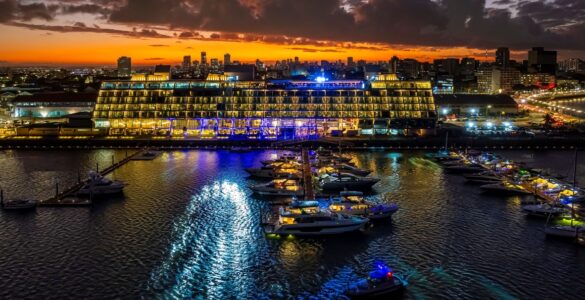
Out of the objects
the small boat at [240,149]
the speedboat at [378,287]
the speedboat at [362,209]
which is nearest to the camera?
the speedboat at [378,287]

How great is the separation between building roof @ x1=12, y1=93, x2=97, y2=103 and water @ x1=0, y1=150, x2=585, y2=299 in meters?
43.7

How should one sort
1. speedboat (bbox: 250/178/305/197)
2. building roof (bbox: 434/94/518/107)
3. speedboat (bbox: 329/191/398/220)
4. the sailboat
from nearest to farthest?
the sailboat < speedboat (bbox: 329/191/398/220) < speedboat (bbox: 250/178/305/197) < building roof (bbox: 434/94/518/107)

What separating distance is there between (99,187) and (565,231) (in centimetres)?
2911

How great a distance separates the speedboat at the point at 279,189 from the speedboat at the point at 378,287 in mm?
15568

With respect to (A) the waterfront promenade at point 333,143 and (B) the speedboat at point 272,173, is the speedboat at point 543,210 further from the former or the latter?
(A) the waterfront promenade at point 333,143

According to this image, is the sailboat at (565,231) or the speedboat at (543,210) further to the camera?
the speedboat at (543,210)

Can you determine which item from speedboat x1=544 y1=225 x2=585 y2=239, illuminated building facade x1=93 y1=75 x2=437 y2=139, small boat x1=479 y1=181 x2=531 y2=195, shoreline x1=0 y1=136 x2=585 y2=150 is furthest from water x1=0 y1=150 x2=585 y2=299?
illuminated building facade x1=93 y1=75 x2=437 y2=139

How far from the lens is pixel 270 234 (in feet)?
97.7

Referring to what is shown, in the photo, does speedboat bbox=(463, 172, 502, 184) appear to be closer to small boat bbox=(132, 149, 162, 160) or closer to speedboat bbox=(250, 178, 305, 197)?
speedboat bbox=(250, 178, 305, 197)

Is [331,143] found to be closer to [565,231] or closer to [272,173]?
[272,173]

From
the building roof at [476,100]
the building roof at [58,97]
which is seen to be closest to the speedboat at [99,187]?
the building roof at [58,97]

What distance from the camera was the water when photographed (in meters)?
23.3

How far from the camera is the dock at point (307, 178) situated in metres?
37.7

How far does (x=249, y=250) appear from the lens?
90.4ft
